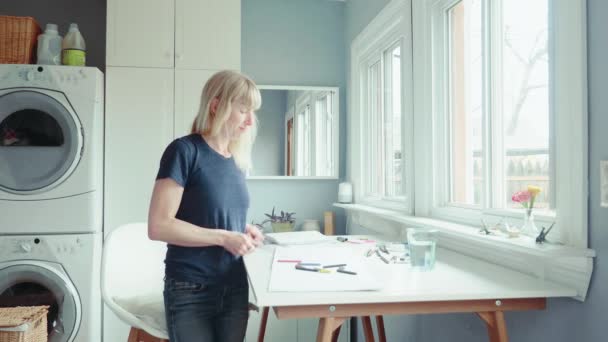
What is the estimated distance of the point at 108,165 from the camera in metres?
2.85

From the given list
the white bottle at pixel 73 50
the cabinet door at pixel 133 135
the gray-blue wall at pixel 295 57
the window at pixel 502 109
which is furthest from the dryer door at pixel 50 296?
the window at pixel 502 109

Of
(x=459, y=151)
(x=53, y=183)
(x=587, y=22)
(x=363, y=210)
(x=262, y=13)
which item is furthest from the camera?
(x=262, y=13)

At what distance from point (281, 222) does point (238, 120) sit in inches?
75.0

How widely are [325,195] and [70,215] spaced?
166 centimetres

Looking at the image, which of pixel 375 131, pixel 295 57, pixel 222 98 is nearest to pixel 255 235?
pixel 222 98

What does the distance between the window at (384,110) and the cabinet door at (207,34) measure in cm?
81

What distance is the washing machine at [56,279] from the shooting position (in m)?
2.58

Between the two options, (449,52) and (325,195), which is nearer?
(449,52)

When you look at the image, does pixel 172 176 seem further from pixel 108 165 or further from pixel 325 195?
pixel 325 195

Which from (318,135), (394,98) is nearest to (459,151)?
(394,98)

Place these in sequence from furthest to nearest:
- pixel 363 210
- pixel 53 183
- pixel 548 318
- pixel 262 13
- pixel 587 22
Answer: pixel 262 13 → pixel 363 210 → pixel 53 183 → pixel 548 318 → pixel 587 22

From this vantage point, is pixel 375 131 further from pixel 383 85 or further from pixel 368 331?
pixel 368 331

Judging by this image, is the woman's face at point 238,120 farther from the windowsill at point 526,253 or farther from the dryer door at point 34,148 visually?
the dryer door at point 34,148

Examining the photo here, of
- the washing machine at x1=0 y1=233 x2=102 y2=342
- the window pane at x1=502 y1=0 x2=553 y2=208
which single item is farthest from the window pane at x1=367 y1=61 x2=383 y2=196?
the washing machine at x1=0 y1=233 x2=102 y2=342
